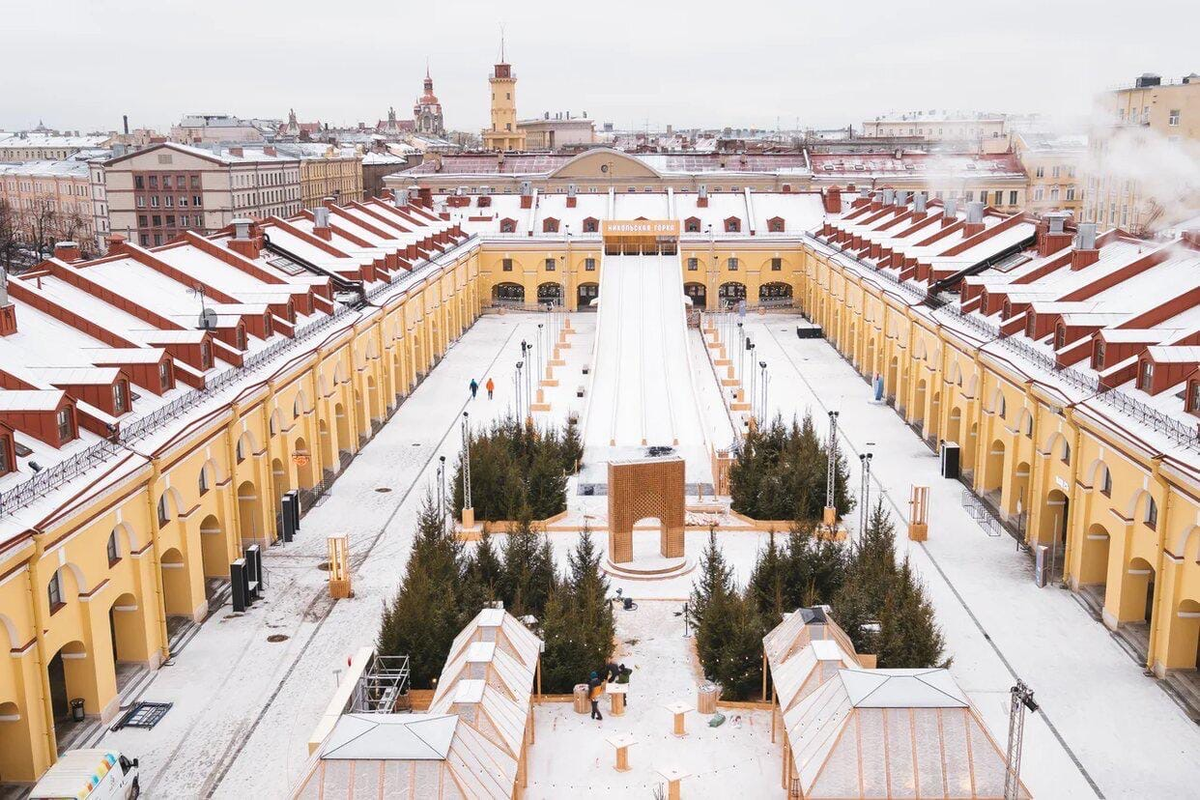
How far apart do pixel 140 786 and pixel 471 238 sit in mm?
59365

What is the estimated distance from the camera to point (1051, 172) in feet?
331

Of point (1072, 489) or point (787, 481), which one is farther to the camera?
point (787, 481)

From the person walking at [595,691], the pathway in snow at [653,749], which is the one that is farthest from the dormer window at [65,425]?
the person walking at [595,691]

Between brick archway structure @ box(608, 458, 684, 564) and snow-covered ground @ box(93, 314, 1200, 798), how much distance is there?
1.49m

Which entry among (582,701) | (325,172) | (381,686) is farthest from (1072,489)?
(325,172)

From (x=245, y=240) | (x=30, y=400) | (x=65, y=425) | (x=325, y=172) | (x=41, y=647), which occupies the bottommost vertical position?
(x=41, y=647)

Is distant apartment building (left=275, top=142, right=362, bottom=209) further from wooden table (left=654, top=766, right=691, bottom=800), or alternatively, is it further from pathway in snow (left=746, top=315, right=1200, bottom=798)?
wooden table (left=654, top=766, right=691, bottom=800)

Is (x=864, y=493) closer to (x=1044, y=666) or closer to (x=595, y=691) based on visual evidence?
(x=1044, y=666)

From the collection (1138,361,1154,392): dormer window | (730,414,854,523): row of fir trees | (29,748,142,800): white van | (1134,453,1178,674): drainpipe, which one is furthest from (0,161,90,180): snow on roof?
(1134,453,1178,674): drainpipe

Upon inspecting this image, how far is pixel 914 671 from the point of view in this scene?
20.6 metres

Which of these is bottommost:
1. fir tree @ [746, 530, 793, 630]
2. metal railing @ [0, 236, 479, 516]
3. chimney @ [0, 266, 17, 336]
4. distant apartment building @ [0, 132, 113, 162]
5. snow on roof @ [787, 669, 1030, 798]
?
fir tree @ [746, 530, 793, 630]

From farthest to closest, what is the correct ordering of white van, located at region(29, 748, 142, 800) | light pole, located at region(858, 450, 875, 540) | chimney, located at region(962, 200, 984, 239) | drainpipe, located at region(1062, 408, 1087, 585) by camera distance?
chimney, located at region(962, 200, 984, 239) < light pole, located at region(858, 450, 875, 540) < drainpipe, located at region(1062, 408, 1087, 585) < white van, located at region(29, 748, 142, 800)

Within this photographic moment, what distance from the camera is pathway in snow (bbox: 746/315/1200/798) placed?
74.1 feet

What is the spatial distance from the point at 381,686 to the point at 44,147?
15591 cm
